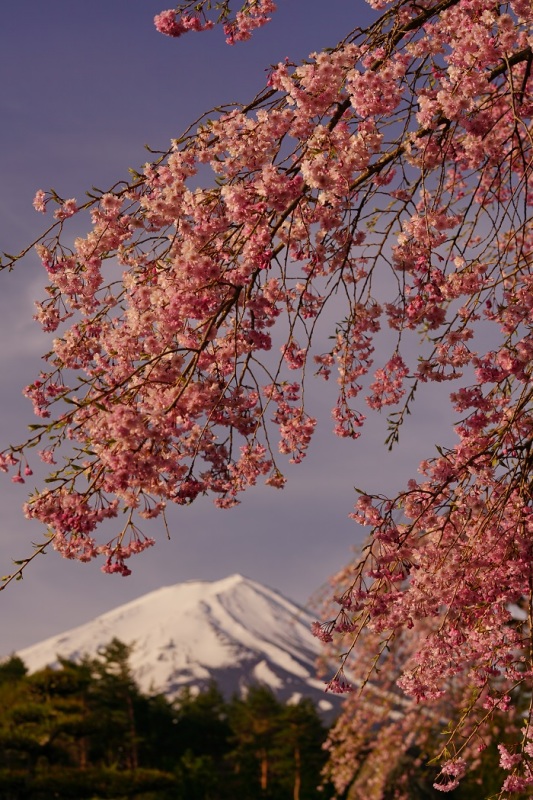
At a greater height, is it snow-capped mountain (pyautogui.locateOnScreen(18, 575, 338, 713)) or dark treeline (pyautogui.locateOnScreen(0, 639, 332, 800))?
snow-capped mountain (pyautogui.locateOnScreen(18, 575, 338, 713))

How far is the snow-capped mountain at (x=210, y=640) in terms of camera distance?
115688mm

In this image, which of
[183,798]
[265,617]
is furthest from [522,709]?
[265,617]

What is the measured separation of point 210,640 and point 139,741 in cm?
10370

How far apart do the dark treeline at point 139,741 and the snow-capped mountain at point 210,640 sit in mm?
73141

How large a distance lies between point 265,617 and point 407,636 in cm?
12983

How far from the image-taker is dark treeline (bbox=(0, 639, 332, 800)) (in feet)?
65.5

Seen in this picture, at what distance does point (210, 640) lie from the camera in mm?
130625

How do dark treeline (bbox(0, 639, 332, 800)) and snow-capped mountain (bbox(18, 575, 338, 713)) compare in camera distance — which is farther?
snow-capped mountain (bbox(18, 575, 338, 713))

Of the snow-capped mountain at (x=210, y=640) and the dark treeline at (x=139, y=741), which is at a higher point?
the snow-capped mountain at (x=210, y=640)

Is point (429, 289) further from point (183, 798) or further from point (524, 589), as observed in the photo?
point (183, 798)

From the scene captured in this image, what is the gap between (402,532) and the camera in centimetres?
517

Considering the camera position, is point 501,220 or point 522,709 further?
point 522,709

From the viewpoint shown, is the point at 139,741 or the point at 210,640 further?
the point at 210,640

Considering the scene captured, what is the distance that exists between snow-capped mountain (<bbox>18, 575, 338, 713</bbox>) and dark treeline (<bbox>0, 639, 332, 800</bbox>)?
73141 millimetres
